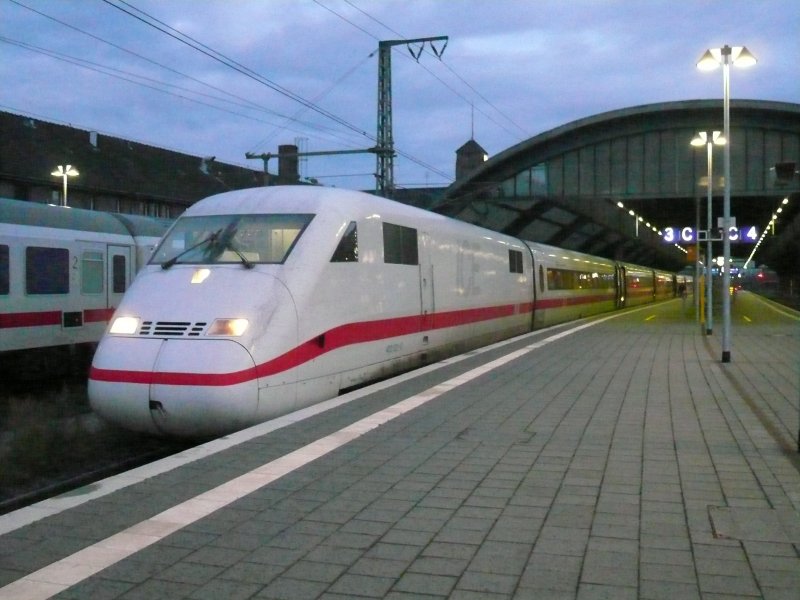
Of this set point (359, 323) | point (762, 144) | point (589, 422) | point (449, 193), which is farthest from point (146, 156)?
point (589, 422)

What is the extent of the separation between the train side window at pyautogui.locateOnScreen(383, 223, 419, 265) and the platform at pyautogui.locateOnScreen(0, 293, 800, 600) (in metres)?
2.96

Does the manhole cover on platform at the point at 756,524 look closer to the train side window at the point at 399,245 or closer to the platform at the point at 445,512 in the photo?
the platform at the point at 445,512

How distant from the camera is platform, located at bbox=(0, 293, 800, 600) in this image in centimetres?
456

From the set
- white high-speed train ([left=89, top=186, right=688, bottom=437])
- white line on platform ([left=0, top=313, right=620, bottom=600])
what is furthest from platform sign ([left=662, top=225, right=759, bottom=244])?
white line on platform ([left=0, top=313, right=620, bottom=600])

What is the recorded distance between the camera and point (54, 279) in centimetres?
1434

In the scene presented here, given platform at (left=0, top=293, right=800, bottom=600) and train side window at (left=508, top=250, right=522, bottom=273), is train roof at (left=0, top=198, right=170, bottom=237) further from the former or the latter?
train side window at (left=508, top=250, right=522, bottom=273)

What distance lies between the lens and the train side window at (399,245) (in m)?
12.6

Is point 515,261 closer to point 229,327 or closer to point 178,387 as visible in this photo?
point 229,327

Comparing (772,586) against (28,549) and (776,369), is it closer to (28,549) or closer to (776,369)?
(28,549)

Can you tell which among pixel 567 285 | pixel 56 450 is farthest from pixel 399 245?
pixel 567 285

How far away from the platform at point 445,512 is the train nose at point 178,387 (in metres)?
0.52

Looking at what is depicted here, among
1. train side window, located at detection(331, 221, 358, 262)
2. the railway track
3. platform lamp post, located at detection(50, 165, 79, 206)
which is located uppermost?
platform lamp post, located at detection(50, 165, 79, 206)

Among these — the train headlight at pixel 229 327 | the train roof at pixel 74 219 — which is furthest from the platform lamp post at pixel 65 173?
the train headlight at pixel 229 327

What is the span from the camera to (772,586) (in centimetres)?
448
